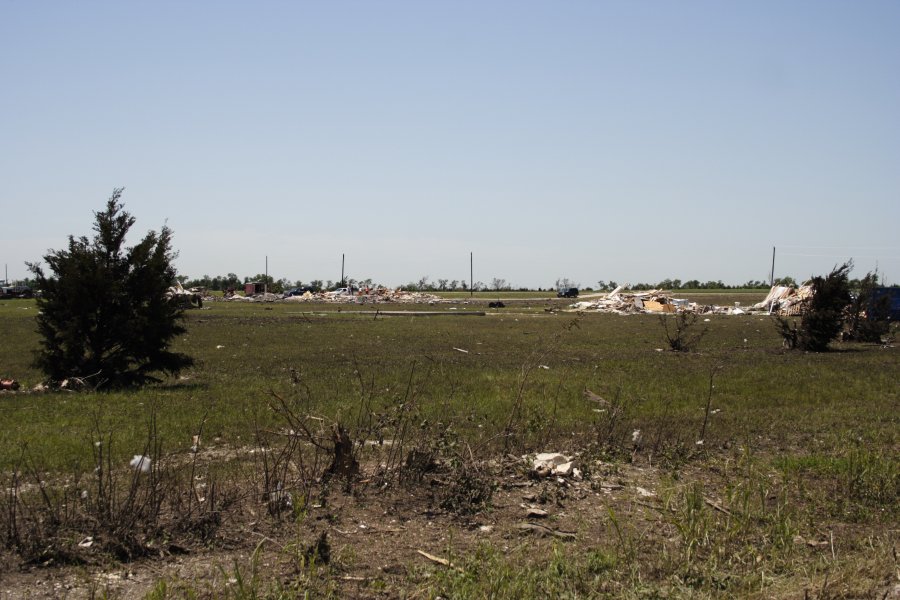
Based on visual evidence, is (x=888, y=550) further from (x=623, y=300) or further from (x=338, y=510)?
(x=623, y=300)

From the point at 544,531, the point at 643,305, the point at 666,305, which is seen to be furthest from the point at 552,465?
the point at 643,305

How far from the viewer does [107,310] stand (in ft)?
48.6

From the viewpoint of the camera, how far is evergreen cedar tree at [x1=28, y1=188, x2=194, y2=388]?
574 inches

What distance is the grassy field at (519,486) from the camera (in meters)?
4.88

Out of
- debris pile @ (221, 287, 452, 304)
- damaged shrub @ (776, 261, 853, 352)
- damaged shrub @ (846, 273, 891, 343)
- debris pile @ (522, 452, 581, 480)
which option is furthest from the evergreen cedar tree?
debris pile @ (221, 287, 452, 304)

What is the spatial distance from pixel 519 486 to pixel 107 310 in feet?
36.3

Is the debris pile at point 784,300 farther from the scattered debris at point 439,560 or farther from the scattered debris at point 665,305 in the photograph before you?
the scattered debris at point 439,560

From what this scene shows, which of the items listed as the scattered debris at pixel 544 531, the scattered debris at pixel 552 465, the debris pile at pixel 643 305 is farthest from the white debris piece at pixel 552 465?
the debris pile at pixel 643 305

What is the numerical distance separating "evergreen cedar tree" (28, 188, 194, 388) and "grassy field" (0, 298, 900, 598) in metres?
1.09

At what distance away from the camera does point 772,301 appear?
5909cm

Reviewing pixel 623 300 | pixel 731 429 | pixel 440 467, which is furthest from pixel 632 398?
pixel 623 300

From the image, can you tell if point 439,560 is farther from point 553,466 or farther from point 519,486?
point 553,466

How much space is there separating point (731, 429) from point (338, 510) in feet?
21.7

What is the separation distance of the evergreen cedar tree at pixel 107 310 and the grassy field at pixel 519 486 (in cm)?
109
